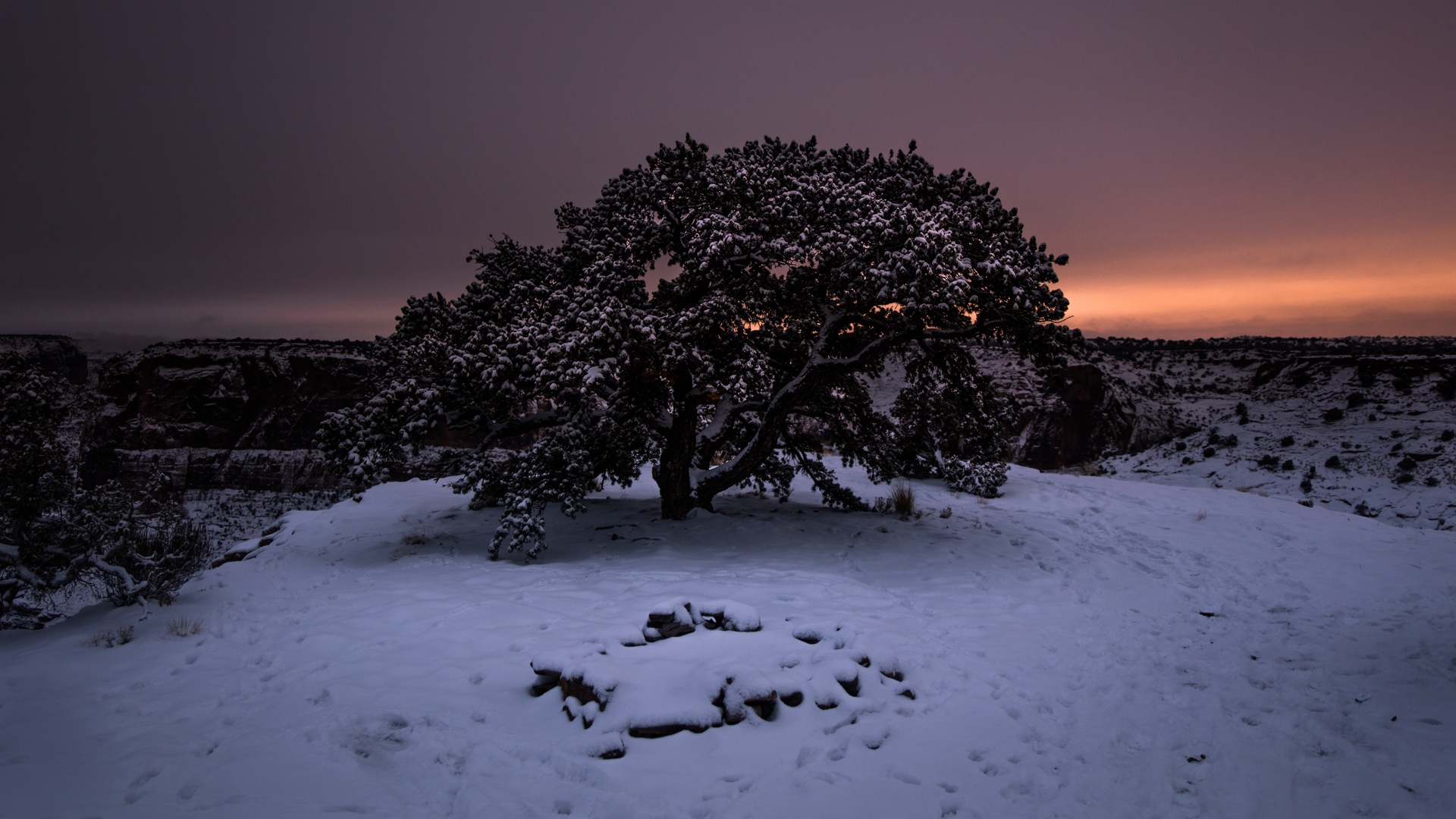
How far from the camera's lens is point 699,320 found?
924cm

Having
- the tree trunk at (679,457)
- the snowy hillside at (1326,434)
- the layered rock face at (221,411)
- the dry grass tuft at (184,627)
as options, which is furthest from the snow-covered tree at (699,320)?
the layered rock face at (221,411)

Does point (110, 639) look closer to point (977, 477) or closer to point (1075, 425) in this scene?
point (977, 477)

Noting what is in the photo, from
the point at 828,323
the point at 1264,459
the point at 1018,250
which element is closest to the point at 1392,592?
the point at 1018,250

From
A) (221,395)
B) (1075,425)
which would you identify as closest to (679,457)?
(1075,425)

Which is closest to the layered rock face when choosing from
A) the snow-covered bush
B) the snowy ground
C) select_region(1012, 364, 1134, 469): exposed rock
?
the snow-covered bush

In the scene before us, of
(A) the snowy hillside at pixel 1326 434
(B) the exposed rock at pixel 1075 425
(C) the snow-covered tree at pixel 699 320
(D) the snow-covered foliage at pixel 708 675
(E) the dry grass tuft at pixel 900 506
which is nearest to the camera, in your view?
(D) the snow-covered foliage at pixel 708 675

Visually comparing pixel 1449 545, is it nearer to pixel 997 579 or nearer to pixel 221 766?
pixel 997 579

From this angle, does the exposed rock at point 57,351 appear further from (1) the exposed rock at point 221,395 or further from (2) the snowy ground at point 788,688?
(2) the snowy ground at point 788,688

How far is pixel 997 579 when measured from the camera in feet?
29.0

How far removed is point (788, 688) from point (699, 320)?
5583mm

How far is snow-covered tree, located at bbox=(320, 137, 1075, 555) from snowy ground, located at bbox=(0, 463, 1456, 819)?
2.19 m

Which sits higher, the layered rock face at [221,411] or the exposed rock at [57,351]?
the exposed rock at [57,351]

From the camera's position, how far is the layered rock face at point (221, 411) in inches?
1738

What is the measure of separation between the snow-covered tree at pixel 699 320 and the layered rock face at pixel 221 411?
131 ft
